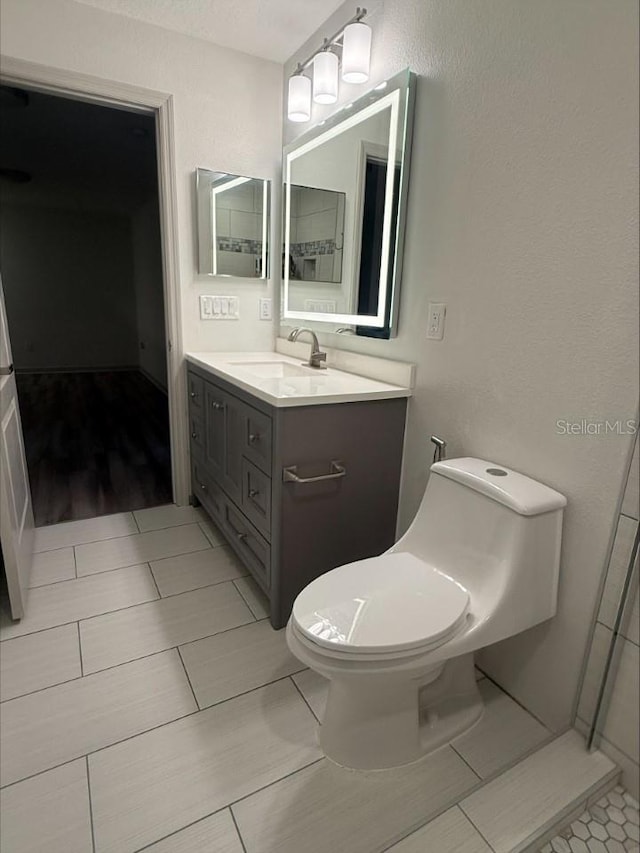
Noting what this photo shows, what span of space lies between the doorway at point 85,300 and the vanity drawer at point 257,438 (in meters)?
1.19

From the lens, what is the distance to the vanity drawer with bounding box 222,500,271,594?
1664mm

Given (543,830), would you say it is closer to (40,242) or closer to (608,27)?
(608,27)

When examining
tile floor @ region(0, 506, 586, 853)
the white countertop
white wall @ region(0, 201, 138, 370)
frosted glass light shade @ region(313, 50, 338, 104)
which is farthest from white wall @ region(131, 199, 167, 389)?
tile floor @ region(0, 506, 586, 853)

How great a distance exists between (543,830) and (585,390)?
100 cm

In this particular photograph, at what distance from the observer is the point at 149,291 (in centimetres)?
604

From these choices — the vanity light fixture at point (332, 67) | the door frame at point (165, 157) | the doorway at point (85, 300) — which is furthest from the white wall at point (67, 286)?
the vanity light fixture at point (332, 67)

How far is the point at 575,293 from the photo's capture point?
1.11 metres

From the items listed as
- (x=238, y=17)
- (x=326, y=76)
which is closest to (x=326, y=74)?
(x=326, y=76)

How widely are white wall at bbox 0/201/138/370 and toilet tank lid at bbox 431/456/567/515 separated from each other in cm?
673

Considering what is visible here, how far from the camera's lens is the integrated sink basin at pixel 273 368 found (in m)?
2.07

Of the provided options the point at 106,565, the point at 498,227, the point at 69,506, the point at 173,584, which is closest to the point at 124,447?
the point at 69,506

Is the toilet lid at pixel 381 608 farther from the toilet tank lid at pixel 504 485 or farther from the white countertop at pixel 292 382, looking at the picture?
the white countertop at pixel 292 382

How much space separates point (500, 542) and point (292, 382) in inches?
35.7

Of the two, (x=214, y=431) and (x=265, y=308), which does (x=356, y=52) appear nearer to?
(x=265, y=308)
